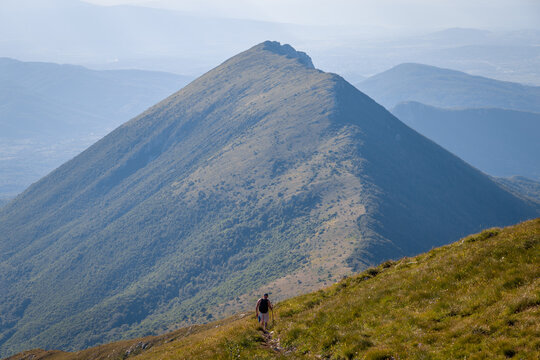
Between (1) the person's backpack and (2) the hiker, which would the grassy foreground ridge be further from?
(1) the person's backpack

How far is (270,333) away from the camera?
2866 centimetres

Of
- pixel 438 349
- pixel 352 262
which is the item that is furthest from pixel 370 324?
pixel 352 262

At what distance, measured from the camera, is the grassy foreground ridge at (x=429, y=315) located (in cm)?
1866

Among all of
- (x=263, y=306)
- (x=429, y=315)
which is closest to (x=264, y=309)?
(x=263, y=306)

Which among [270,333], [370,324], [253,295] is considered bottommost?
[253,295]

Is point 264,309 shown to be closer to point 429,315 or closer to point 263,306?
point 263,306

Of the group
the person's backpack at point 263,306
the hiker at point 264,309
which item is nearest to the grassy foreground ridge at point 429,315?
the hiker at point 264,309

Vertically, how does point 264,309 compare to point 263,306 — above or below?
below

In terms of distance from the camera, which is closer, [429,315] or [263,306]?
[429,315]

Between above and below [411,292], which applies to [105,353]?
below

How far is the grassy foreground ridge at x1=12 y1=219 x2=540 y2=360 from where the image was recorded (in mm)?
18656

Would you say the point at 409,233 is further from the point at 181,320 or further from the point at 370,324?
the point at 370,324

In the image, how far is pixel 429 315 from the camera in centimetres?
2216

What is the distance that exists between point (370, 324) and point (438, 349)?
17.4ft
